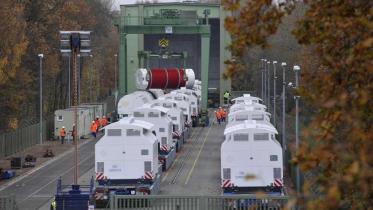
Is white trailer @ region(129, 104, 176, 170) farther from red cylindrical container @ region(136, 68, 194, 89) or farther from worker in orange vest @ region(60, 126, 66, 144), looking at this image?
red cylindrical container @ region(136, 68, 194, 89)

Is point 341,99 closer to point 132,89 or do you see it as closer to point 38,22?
point 38,22

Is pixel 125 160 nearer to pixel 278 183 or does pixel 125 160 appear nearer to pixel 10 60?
pixel 278 183

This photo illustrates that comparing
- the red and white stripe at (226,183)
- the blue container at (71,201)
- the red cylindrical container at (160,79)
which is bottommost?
the blue container at (71,201)

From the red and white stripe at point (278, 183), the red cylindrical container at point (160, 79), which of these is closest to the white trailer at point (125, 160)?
the red and white stripe at point (278, 183)

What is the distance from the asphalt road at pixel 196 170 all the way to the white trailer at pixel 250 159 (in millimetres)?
3552

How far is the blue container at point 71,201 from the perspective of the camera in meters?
27.4

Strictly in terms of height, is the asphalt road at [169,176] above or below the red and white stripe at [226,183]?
below

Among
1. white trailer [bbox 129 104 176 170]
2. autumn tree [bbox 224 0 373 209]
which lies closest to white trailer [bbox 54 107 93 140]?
white trailer [bbox 129 104 176 170]

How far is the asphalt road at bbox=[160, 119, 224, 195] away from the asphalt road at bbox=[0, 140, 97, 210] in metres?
4.71

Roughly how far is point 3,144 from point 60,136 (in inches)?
363

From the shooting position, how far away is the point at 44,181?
1551 inches

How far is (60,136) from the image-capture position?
5803cm

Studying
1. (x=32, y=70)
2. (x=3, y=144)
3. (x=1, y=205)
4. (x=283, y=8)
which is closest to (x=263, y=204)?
(x=1, y=205)

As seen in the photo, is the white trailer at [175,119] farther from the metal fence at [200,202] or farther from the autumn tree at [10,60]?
the metal fence at [200,202]
